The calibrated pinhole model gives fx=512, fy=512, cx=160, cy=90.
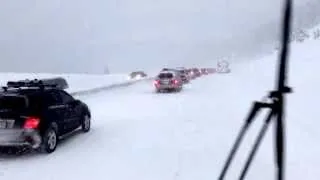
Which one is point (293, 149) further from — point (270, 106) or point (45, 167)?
point (270, 106)

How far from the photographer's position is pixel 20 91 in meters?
12.5

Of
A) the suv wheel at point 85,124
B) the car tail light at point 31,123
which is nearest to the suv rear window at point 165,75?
the suv wheel at point 85,124

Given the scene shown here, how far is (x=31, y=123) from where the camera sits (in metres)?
11.2

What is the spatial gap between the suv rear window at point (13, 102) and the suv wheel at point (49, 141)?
82 centimetres

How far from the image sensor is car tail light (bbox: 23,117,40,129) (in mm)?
11102

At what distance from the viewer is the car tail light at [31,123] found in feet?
36.4

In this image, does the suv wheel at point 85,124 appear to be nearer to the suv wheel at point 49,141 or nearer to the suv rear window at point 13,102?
the suv wheel at point 49,141

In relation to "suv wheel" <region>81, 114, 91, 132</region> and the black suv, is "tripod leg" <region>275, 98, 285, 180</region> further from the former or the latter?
"suv wheel" <region>81, 114, 91, 132</region>

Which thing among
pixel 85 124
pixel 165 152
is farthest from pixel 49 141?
pixel 85 124

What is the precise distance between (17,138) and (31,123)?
1.45 feet

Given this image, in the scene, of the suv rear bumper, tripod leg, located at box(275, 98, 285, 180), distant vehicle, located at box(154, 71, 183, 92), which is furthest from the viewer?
distant vehicle, located at box(154, 71, 183, 92)

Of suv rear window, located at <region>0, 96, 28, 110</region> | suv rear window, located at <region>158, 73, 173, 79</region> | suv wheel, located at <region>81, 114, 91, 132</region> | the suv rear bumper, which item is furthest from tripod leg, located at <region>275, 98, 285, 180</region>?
suv rear window, located at <region>158, 73, 173, 79</region>

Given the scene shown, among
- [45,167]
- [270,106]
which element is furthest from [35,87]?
[270,106]

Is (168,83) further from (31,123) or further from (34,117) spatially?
(31,123)
